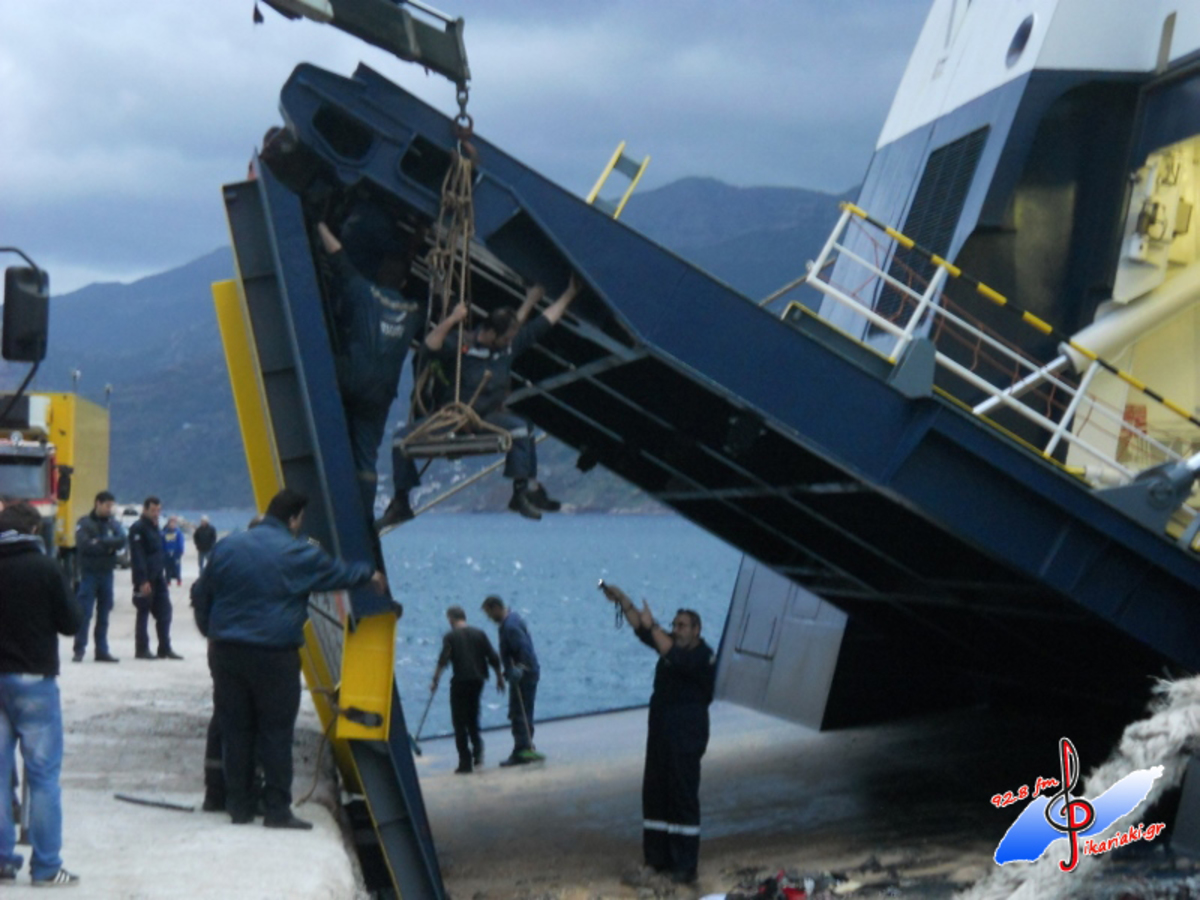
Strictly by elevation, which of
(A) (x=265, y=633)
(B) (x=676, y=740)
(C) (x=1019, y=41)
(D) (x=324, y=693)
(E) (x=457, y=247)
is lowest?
(B) (x=676, y=740)

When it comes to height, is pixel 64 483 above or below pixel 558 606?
above

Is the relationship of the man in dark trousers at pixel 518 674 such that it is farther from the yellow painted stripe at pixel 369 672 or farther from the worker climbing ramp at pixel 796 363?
the yellow painted stripe at pixel 369 672

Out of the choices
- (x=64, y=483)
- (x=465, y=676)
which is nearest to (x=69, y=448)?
(x=64, y=483)

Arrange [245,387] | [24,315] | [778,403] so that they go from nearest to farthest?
[24,315], [778,403], [245,387]

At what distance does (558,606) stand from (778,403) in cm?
6056

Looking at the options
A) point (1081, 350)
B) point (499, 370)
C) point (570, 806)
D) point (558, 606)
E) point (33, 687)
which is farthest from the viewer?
point (558, 606)

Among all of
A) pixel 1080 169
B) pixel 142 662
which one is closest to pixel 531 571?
pixel 142 662

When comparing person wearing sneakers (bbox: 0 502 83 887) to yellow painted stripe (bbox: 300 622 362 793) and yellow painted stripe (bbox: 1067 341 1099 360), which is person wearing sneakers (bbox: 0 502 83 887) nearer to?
yellow painted stripe (bbox: 300 622 362 793)

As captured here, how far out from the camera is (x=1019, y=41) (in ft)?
36.1

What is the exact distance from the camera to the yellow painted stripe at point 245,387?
30.0 ft

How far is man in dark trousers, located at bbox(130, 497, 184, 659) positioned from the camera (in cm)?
1628

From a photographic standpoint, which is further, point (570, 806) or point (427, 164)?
point (570, 806)

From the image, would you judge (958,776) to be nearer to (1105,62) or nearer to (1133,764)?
(1133,764)

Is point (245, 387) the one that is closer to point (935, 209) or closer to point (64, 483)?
point (935, 209)
